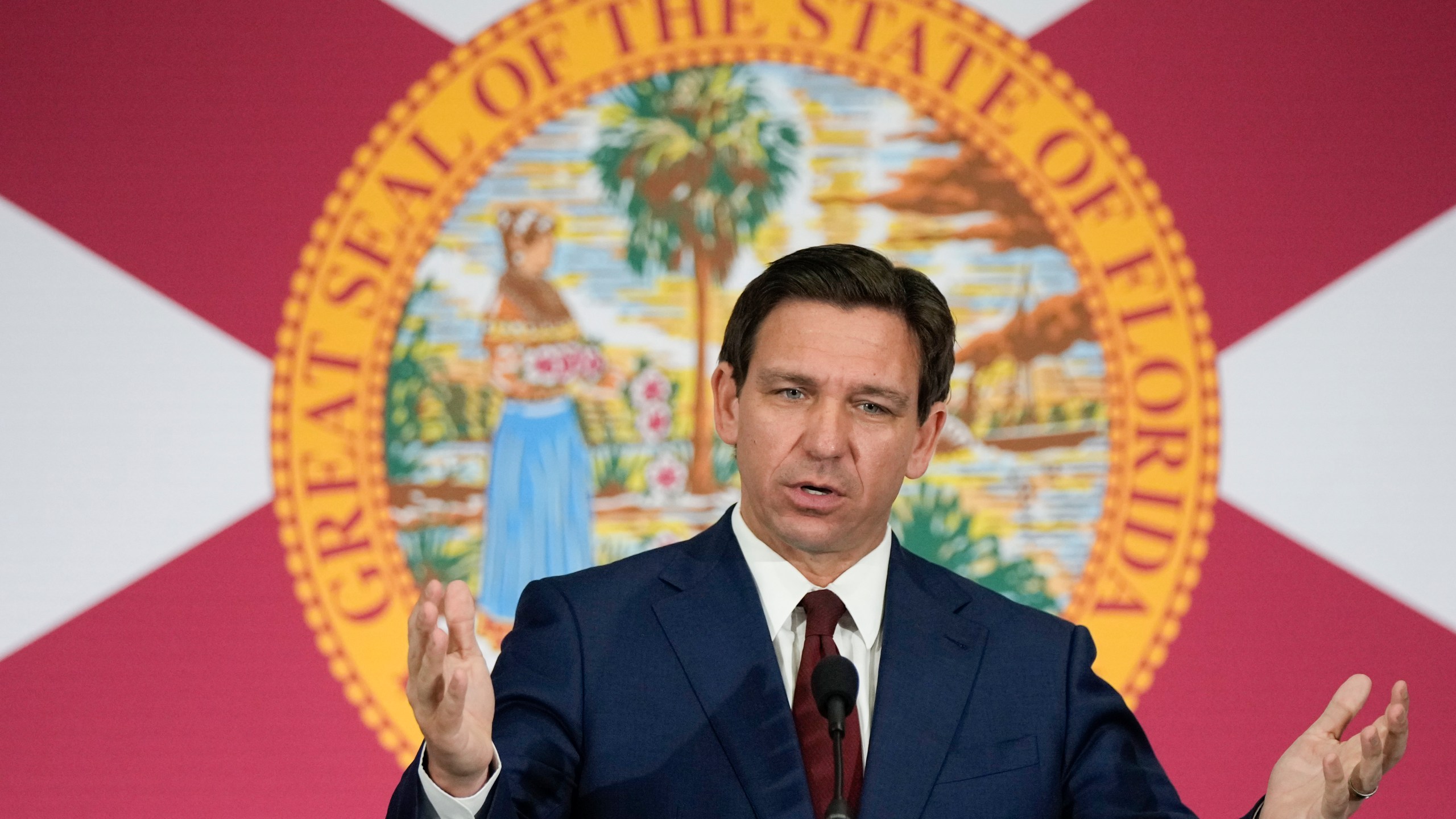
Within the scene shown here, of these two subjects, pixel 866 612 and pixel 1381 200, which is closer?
pixel 866 612

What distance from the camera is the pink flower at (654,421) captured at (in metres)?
2.91

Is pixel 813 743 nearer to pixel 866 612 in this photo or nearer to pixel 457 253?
pixel 866 612

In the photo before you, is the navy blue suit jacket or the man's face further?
the man's face

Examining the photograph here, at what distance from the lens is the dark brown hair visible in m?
1.91

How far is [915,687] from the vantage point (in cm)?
177

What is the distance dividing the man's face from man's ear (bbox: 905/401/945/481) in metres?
0.09

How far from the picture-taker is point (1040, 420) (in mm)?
2922

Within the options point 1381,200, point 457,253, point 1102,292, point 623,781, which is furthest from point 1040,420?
point 623,781

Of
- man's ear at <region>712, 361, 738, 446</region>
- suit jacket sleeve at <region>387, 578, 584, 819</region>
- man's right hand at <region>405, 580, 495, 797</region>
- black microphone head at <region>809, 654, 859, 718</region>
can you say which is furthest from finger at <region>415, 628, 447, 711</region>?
man's ear at <region>712, 361, 738, 446</region>

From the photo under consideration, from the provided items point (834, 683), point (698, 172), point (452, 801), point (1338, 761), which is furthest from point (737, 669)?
point (698, 172)

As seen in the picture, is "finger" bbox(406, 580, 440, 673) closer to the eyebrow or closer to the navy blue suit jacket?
the navy blue suit jacket

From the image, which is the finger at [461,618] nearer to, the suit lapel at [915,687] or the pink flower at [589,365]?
the suit lapel at [915,687]

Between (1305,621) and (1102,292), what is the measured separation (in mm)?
851

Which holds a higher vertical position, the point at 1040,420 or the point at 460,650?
the point at 1040,420
